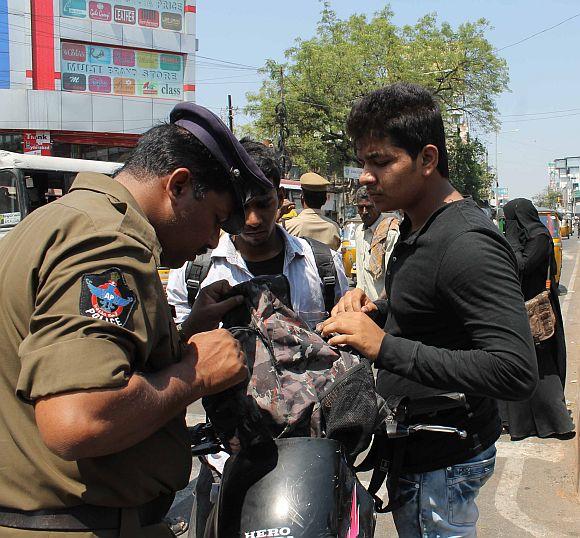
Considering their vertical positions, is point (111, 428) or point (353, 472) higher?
point (111, 428)

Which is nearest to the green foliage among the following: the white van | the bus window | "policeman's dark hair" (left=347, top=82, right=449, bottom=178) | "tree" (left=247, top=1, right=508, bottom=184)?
"tree" (left=247, top=1, right=508, bottom=184)

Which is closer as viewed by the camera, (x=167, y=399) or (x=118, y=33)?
(x=167, y=399)

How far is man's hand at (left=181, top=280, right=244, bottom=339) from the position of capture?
6.33ft

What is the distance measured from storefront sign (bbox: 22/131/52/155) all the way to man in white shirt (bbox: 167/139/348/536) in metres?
25.1

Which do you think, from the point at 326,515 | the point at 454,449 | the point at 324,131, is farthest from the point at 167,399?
the point at 324,131

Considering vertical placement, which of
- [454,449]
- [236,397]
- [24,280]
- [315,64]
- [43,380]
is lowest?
[454,449]

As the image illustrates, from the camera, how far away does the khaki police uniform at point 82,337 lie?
1.21 meters

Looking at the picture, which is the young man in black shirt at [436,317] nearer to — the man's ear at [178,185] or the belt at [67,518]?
the man's ear at [178,185]

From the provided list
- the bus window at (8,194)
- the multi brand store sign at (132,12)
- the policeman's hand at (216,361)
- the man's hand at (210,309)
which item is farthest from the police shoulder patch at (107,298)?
the multi brand store sign at (132,12)

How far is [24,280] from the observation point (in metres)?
1.29

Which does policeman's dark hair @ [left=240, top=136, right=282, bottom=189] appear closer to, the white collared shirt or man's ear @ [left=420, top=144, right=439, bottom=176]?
the white collared shirt

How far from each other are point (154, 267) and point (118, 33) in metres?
30.1

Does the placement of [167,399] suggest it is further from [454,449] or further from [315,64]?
[315,64]

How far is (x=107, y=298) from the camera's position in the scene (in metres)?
1.24
